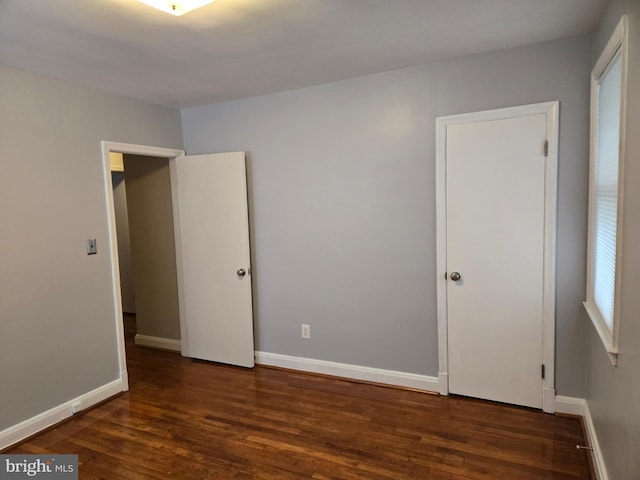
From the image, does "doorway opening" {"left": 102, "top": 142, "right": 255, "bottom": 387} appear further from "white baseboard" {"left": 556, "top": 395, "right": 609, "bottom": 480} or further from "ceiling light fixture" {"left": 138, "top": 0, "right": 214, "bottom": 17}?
"white baseboard" {"left": 556, "top": 395, "right": 609, "bottom": 480}

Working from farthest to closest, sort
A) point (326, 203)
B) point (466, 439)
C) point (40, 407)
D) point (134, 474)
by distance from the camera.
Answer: point (326, 203) < point (40, 407) < point (466, 439) < point (134, 474)

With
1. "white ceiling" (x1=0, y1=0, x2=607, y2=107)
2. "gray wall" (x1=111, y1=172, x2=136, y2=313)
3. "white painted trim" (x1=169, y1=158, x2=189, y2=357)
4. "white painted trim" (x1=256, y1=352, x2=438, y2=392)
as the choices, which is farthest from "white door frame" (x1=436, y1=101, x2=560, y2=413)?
"gray wall" (x1=111, y1=172, x2=136, y2=313)

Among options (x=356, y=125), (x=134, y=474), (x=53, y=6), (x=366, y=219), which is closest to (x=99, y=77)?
(x=53, y=6)

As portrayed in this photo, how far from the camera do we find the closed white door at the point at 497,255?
8.61 feet

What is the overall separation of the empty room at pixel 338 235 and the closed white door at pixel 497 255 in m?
0.01

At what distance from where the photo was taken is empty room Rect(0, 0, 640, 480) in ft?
6.81

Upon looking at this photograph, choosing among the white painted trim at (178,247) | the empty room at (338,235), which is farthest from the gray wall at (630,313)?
the white painted trim at (178,247)

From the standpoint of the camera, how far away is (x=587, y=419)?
97.3 inches

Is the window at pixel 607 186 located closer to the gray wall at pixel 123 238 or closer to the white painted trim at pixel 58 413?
the white painted trim at pixel 58 413

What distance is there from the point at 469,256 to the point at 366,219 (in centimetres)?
80

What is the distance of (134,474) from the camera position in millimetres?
2250

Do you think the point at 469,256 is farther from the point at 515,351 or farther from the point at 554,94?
the point at 554,94

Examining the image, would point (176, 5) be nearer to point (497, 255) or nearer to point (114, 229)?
point (114, 229)

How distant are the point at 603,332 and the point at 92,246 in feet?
10.7
